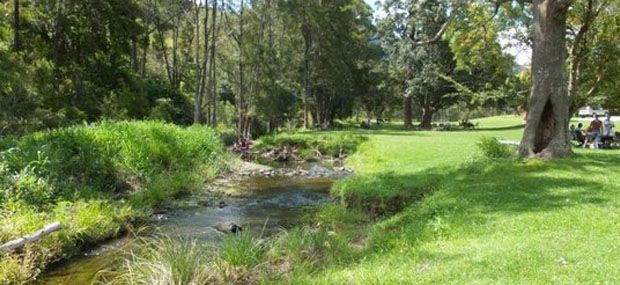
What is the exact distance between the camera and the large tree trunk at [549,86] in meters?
13.9

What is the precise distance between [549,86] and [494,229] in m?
7.65

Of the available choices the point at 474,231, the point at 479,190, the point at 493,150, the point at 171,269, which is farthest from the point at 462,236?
the point at 493,150

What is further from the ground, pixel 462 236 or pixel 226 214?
pixel 462 236

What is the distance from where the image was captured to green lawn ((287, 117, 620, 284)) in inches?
237

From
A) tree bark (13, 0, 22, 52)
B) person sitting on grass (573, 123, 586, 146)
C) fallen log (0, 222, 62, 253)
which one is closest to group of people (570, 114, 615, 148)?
person sitting on grass (573, 123, 586, 146)

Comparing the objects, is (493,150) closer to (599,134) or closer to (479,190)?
(479,190)

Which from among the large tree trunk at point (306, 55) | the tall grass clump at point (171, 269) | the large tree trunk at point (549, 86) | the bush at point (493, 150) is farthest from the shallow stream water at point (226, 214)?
the large tree trunk at point (306, 55)

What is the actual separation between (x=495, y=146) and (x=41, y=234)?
1378 centimetres

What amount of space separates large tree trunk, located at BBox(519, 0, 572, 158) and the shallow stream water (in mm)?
6280

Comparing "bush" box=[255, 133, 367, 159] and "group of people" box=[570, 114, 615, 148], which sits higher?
"group of people" box=[570, 114, 615, 148]

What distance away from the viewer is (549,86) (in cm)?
1396

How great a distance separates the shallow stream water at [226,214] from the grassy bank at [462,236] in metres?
1.58

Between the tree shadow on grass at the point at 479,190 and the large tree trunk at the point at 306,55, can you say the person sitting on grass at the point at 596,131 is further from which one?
the large tree trunk at the point at 306,55

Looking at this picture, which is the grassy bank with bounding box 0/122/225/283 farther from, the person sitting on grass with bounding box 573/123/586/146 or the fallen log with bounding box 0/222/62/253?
the person sitting on grass with bounding box 573/123/586/146
